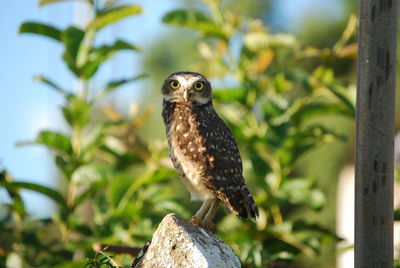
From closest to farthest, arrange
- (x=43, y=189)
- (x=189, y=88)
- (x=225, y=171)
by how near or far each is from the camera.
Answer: (x=225, y=171), (x=189, y=88), (x=43, y=189)

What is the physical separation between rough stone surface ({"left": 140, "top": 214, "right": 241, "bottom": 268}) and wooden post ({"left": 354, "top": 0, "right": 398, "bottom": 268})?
1.37ft

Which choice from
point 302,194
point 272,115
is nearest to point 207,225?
point 302,194

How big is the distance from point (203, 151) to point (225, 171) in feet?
0.39

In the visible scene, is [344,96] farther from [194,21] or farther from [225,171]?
[225,171]

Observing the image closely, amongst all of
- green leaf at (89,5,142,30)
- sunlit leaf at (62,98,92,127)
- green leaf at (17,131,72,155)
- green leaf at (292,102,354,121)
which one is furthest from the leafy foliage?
green leaf at (17,131,72,155)

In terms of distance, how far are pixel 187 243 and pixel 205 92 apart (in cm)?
87

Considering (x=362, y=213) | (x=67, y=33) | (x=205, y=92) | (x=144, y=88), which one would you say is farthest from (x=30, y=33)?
(x=144, y=88)

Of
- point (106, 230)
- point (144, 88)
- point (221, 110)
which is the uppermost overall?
point (144, 88)

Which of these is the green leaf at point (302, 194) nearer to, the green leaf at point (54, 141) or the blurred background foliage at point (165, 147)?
the blurred background foliage at point (165, 147)

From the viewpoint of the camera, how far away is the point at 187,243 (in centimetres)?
204

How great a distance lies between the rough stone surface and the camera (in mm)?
1982

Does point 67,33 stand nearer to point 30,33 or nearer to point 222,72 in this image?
point 30,33

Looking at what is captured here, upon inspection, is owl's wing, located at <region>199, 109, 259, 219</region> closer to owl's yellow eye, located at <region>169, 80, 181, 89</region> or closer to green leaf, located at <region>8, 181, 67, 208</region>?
owl's yellow eye, located at <region>169, 80, 181, 89</region>

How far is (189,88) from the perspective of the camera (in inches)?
106
